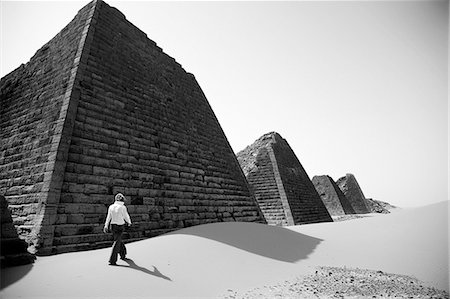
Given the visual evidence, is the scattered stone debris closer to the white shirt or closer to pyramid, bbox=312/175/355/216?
the white shirt

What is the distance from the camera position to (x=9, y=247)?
3652 millimetres

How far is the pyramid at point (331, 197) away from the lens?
23.7m

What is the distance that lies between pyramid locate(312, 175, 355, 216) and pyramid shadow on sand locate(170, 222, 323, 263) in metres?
19.0

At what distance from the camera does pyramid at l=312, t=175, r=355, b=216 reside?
23686 mm

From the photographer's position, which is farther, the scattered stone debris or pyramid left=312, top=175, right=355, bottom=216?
pyramid left=312, top=175, right=355, bottom=216

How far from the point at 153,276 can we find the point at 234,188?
21.5 feet

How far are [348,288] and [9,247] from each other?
15.6ft

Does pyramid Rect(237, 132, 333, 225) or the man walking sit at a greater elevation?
pyramid Rect(237, 132, 333, 225)

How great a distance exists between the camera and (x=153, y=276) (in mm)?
3307

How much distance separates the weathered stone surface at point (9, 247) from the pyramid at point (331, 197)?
24.1m

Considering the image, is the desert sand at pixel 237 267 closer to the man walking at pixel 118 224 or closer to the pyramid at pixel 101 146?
the man walking at pixel 118 224

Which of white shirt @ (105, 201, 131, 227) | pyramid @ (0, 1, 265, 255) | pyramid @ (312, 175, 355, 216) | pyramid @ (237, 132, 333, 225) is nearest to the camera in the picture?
white shirt @ (105, 201, 131, 227)

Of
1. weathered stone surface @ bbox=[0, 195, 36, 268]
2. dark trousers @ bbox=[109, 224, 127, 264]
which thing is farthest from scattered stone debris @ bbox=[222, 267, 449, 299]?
weathered stone surface @ bbox=[0, 195, 36, 268]

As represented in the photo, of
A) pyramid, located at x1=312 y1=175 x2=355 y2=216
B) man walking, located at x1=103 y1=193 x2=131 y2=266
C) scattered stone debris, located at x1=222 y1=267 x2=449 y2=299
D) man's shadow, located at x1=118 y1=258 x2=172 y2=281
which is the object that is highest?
pyramid, located at x1=312 y1=175 x2=355 y2=216
